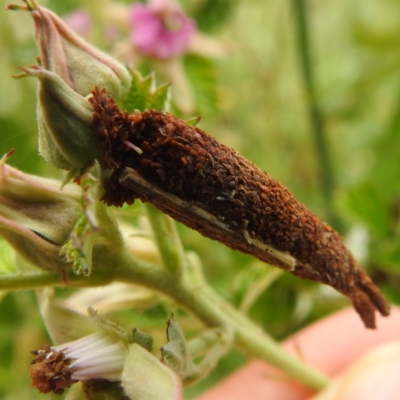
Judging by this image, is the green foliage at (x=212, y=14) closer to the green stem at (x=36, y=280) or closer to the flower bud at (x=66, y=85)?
the flower bud at (x=66, y=85)

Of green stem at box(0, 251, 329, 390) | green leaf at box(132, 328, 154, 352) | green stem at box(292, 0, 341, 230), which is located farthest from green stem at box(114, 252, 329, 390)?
green stem at box(292, 0, 341, 230)

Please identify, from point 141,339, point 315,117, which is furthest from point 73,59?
point 315,117

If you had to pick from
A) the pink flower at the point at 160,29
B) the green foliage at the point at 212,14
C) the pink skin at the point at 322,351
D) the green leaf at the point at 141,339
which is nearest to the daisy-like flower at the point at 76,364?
the green leaf at the point at 141,339

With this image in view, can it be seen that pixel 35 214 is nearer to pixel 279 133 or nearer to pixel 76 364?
pixel 76 364

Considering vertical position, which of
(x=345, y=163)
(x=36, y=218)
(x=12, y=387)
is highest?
(x=36, y=218)

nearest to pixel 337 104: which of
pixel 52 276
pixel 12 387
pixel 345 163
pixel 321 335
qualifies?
pixel 345 163

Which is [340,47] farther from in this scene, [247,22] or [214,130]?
[214,130]
